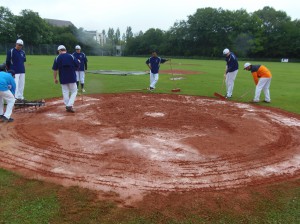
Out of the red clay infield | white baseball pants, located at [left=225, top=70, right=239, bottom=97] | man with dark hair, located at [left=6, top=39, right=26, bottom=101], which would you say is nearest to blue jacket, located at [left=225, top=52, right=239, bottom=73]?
white baseball pants, located at [left=225, top=70, right=239, bottom=97]

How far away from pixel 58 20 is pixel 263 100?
131167 mm

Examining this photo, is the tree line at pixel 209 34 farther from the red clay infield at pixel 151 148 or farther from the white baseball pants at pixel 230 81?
the red clay infield at pixel 151 148

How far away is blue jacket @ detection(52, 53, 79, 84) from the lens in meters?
9.95

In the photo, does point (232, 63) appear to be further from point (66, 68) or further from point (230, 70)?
point (66, 68)

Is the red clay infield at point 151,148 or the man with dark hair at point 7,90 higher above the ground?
the man with dark hair at point 7,90

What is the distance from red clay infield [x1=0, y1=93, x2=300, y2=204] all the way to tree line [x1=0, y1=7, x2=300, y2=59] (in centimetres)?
6241

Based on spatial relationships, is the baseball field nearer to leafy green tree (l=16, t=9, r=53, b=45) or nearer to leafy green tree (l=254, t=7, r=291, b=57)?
leafy green tree (l=254, t=7, r=291, b=57)

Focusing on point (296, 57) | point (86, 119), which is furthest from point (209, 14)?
point (86, 119)

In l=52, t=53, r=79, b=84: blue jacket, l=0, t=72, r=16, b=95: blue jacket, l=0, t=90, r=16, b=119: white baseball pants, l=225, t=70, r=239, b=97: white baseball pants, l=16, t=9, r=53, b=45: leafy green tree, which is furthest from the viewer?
l=16, t=9, r=53, b=45: leafy green tree

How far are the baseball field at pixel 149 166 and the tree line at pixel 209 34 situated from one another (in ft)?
207

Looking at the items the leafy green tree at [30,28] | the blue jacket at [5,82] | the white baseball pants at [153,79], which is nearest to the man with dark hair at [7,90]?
the blue jacket at [5,82]

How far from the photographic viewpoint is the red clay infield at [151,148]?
513cm

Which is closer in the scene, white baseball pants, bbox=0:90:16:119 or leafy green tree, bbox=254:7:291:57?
white baseball pants, bbox=0:90:16:119

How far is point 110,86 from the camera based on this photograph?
657 inches
